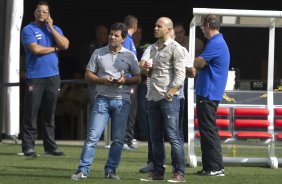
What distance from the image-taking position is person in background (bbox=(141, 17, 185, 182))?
11.4 metres

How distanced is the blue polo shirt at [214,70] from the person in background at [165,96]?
901mm

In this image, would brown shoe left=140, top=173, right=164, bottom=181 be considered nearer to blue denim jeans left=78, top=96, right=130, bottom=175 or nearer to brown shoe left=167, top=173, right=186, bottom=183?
brown shoe left=167, top=173, right=186, bottom=183

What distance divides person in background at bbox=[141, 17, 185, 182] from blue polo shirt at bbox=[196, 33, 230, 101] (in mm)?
901

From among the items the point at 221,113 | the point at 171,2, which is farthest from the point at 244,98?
the point at 171,2

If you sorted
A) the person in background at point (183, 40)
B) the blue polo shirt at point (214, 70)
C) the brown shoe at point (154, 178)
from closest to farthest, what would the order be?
the brown shoe at point (154, 178), the blue polo shirt at point (214, 70), the person in background at point (183, 40)

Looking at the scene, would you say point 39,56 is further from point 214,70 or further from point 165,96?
point 165,96

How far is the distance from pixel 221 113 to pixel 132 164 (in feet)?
4.58

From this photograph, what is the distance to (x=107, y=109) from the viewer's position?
11602mm

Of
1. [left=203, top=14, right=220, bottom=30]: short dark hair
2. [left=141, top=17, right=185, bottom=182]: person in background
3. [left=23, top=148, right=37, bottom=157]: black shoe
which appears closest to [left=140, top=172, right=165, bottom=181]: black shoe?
[left=141, top=17, right=185, bottom=182]: person in background

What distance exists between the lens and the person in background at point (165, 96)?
11.4 m

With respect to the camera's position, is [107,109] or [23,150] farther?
[23,150]

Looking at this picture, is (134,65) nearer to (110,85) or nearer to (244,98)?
(110,85)

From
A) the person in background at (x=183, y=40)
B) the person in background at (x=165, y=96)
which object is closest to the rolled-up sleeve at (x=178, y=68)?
the person in background at (x=165, y=96)

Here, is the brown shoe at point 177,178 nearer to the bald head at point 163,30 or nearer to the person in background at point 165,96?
the person in background at point 165,96
